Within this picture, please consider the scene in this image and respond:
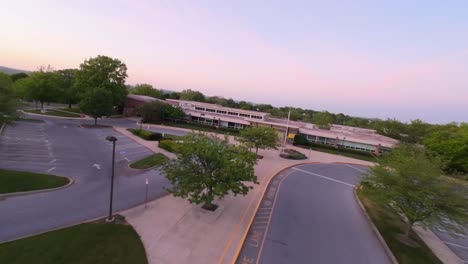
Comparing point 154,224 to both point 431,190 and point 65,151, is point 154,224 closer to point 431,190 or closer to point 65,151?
point 431,190

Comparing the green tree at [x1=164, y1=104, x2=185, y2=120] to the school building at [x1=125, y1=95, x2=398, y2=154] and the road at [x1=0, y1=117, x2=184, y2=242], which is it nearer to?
the school building at [x1=125, y1=95, x2=398, y2=154]

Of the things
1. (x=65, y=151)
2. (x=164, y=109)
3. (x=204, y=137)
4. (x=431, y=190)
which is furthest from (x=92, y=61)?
(x=431, y=190)

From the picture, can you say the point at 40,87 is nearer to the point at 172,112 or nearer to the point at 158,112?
the point at 158,112

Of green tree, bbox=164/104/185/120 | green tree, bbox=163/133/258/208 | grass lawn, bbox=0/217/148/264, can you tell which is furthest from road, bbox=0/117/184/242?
green tree, bbox=164/104/185/120

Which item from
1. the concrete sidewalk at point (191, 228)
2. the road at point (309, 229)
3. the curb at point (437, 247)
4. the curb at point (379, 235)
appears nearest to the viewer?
the concrete sidewalk at point (191, 228)

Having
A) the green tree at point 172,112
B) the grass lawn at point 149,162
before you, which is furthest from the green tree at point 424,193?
the green tree at point 172,112

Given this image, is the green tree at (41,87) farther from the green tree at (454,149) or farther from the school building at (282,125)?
the green tree at (454,149)
